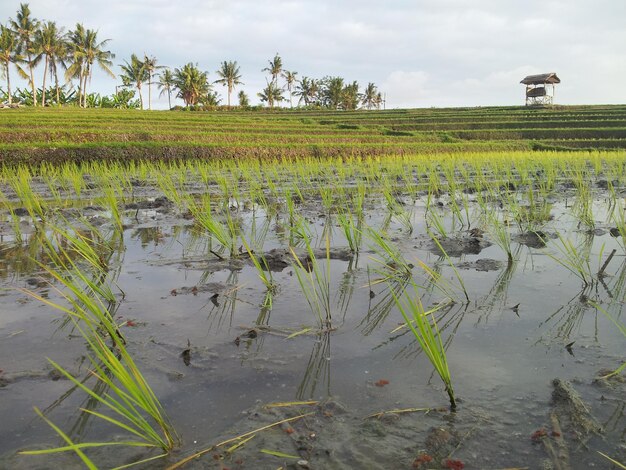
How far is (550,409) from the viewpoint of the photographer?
1111 mm

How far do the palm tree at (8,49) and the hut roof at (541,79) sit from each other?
130 feet

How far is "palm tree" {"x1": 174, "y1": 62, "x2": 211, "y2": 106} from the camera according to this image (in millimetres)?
44753

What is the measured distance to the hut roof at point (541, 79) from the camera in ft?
116

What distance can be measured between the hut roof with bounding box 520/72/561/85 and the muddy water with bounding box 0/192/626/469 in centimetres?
3908

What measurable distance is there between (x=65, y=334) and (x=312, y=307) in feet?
2.97

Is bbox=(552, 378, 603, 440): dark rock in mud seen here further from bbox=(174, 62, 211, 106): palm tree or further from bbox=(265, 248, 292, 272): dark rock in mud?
bbox=(174, 62, 211, 106): palm tree

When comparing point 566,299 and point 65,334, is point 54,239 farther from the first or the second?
point 566,299

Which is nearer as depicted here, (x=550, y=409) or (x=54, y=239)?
(x=550, y=409)

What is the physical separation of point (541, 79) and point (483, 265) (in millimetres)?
39341

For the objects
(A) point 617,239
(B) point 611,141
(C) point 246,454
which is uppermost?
(B) point 611,141

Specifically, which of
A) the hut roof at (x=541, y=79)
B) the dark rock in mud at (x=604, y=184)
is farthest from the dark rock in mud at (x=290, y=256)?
the hut roof at (x=541, y=79)

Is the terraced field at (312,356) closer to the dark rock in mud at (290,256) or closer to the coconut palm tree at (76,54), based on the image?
the dark rock in mud at (290,256)

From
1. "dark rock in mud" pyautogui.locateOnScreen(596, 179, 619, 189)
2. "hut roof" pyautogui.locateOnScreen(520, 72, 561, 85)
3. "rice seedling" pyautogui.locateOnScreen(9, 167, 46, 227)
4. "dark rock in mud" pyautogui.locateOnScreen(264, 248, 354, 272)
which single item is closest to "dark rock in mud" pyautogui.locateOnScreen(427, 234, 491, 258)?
"dark rock in mud" pyautogui.locateOnScreen(264, 248, 354, 272)

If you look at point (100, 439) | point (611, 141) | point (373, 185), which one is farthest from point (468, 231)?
point (611, 141)
